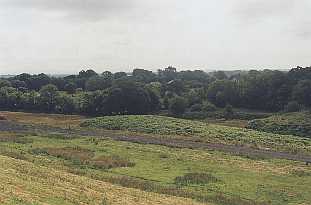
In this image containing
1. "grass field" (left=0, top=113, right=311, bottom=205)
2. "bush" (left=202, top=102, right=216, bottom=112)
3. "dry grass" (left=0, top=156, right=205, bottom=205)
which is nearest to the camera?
"dry grass" (left=0, top=156, right=205, bottom=205)

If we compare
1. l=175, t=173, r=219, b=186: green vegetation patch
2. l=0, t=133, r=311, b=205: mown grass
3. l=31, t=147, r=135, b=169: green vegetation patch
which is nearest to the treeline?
l=0, t=133, r=311, b=205: mown grass

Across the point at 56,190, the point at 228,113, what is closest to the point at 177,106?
the point at 228,113

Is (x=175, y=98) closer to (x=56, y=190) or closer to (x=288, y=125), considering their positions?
(x=288, y=125)

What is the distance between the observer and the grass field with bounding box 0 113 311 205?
109ft

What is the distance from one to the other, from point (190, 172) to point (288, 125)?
60.5 m

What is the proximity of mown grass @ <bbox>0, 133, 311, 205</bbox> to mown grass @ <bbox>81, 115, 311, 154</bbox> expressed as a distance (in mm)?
14312

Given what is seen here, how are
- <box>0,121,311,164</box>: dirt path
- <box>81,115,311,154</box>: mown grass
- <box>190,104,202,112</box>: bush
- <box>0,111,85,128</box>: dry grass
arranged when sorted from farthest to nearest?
<box>190,104,202,112</box>: bush < <box>0,111,85,128</box>: dry grass < <box>81,115,311,154</box>: mown grass < <box>0,121,311,164</box>: dirt path

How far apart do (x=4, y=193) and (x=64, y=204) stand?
12.1 feet

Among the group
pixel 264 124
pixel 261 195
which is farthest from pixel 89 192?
pixel 264 124

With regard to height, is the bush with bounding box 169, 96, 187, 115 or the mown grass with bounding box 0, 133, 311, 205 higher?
the bush with bounding box 169, 96, 187, 115

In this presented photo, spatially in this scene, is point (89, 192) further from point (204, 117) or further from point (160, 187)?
point (204, 117)

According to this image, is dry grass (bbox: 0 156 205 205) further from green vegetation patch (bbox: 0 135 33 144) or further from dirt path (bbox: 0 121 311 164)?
dirt path (bbox: 0 121 311 164)

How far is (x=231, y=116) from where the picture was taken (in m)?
128

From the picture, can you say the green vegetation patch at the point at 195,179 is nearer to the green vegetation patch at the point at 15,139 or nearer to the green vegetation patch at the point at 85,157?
the green vegetation patch at the point at 85,157
